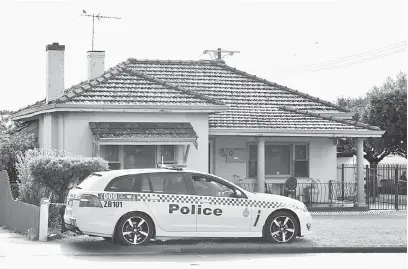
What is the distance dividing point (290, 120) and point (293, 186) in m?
2.38

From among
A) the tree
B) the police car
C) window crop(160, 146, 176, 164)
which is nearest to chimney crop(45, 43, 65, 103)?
window crop(160, 146, 176, 164)

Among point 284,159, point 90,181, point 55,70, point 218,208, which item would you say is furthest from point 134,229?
point 284,159

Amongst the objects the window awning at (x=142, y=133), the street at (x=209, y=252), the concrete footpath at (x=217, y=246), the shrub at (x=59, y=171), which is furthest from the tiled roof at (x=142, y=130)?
the street at (x=209, y=252)

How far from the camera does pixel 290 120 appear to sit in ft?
92.2

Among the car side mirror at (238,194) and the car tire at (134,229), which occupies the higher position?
the car side mirror at (238,194)

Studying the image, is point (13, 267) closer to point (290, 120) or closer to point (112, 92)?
point (112, 92)

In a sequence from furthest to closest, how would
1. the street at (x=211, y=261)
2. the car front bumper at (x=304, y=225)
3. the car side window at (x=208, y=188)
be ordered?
1. the car front bumper at (x=304, y=225)
2. the car side window at (x=208, y=188)
3. the street at (x=211, y=261)

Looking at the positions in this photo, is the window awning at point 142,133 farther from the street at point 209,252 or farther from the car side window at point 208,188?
the car side window at point 208,188

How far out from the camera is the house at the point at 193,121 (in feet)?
80.7

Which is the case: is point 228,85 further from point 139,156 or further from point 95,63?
point 139,156

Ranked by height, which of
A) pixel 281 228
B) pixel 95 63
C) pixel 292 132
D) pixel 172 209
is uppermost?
pixel 95 63

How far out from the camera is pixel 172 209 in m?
16.3

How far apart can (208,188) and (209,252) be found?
4.62ft

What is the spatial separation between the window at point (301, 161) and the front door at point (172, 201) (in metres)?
12.6
